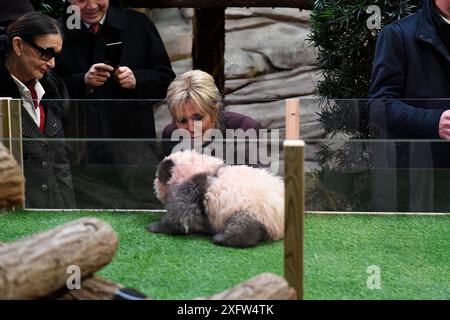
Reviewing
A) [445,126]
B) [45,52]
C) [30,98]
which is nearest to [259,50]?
[45,52]

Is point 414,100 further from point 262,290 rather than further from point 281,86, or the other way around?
A: point 281,86

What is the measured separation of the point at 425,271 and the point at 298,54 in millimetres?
5310

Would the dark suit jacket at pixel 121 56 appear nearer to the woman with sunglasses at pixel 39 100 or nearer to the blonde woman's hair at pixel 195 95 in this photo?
the woman with sunglasses at pixel 39 100

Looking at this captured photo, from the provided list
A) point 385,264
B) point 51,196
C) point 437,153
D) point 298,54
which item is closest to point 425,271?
point 385,264

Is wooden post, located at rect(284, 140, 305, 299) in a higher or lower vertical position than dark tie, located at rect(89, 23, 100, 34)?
lower

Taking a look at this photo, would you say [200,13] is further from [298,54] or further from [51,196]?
[298,54]

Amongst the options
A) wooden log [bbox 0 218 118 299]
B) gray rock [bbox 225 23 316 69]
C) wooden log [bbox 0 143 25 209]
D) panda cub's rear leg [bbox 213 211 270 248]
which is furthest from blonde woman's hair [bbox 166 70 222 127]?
gray rock [bbox 225 23 316 69]

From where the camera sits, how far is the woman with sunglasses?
256 centimetres

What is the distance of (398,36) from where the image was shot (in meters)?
2.93

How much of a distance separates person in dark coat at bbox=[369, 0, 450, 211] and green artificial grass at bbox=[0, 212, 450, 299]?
14 cm

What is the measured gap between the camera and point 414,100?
2.64 meters

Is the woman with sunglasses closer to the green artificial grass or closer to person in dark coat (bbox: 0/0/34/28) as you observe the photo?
the green artificial grass

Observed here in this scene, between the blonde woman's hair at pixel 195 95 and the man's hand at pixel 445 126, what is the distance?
73 centimetres

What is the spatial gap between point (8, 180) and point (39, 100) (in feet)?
2.52
